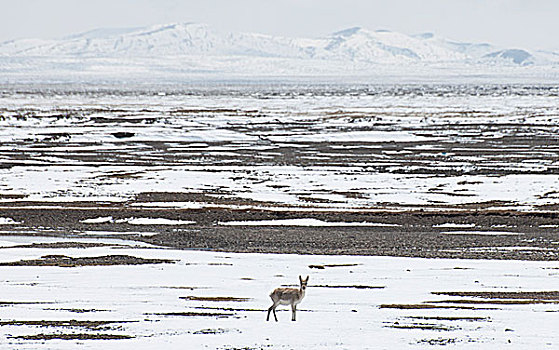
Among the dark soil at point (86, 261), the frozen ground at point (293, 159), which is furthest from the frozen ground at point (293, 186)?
the dark soil at point (86, 261)

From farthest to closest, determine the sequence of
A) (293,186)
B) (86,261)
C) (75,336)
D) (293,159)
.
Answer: (293,159) → (293,186) → (86,261) → (75,336)

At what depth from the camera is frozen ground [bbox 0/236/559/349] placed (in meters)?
10.3

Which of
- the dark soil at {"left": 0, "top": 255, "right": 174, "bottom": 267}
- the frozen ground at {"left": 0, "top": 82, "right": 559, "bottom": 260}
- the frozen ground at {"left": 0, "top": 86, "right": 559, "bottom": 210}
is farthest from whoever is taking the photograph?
the frozen ground at {"left": 0, "top": 86, "right": 559, "bottom": 210}

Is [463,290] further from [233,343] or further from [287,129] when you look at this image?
[287,129]

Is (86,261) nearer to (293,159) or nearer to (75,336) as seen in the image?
(75,336)

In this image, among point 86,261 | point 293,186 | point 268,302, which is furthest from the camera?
point 293,186

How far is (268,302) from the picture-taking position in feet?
41.7

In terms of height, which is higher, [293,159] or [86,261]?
[86,261]

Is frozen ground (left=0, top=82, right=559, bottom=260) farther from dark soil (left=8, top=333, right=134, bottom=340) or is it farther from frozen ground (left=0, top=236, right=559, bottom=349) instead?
dark soil (left=8, top=333, right=134, bottom=340)

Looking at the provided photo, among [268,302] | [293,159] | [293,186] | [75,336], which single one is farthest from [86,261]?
[293,159]

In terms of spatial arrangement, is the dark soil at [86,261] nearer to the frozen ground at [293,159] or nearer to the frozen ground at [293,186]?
the frozen ground at [293,186]

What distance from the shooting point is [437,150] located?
41219mm

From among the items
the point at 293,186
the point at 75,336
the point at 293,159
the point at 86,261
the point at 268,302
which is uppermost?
the point at 75,336

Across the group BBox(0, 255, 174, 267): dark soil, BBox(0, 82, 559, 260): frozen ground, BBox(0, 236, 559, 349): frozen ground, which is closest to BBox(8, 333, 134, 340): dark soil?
BBox(0, 236, 559, 349): frozen ground
